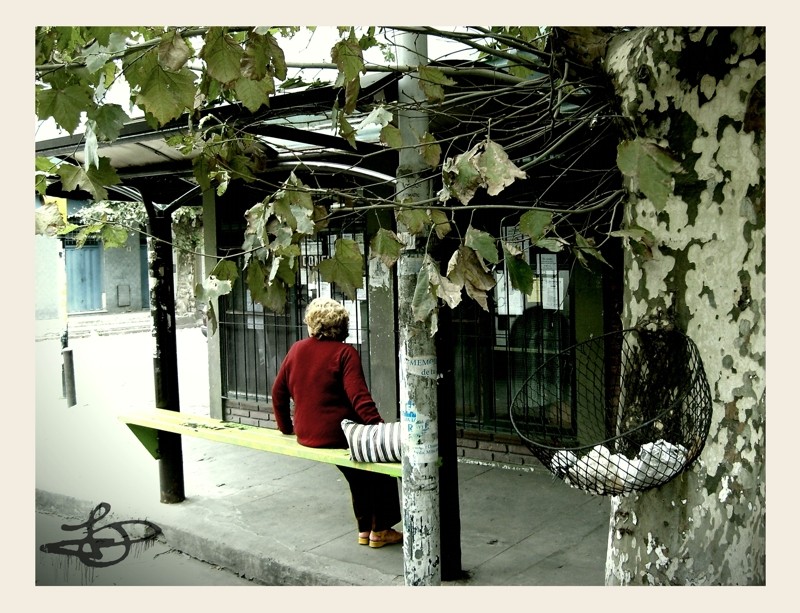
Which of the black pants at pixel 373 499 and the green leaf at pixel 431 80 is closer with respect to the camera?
the green leaf at pixel 431 80

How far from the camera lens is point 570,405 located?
741cm

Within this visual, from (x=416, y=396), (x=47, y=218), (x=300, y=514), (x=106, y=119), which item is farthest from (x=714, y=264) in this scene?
(x=300, y=514)

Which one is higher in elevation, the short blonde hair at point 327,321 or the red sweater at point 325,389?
the short blonde hair at point 327,321

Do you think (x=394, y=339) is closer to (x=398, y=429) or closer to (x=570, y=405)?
(x=570, y=405)

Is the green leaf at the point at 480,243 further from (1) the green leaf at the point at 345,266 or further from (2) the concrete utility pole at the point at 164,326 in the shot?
(2) the concrete utility pole at the point at 164,326

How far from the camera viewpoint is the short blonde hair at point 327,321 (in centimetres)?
583

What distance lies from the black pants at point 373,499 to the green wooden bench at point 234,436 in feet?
0.77

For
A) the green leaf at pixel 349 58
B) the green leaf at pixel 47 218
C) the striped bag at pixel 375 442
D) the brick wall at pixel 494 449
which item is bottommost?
the brick wall at pixel 494 449

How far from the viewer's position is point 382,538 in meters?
5.81

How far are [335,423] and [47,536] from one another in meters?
2.63

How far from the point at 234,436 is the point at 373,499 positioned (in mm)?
Result: 1225

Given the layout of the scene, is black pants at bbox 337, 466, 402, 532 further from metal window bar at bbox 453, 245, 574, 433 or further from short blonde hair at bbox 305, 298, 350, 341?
metal window bar at bbox 453, 245, 574, 433

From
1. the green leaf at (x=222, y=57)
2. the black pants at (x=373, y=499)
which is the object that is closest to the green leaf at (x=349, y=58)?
the green leaf at (x=222, y=57)

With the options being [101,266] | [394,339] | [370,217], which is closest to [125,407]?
[394,339]
